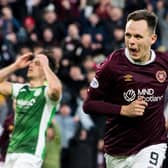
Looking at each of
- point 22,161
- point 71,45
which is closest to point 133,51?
point 22,161

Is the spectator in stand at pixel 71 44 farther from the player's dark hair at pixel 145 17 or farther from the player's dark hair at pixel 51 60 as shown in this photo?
the player's dark hair at pixel 145 17

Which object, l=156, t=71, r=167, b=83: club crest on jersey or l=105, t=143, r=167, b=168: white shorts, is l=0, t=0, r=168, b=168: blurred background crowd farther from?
l=156, t=71, r=167, b=83: club crest on jersey

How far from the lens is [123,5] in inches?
835

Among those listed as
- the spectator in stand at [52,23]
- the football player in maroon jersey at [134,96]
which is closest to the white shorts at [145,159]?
the football player in maroon jersey at [134,96]

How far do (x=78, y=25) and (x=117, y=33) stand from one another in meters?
0.84

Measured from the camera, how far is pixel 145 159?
8297 mm

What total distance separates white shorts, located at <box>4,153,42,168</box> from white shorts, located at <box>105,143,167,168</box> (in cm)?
163

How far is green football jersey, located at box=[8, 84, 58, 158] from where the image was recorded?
9.88 metres

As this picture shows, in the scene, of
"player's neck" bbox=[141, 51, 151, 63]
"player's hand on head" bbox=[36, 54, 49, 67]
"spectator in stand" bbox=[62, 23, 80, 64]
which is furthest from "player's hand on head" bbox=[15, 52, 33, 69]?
"spectator in stand" bbox=[62, 23, 80, 64]

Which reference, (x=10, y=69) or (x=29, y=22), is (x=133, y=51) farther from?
(x=29, y=22)

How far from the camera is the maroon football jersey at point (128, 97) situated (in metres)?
8.20

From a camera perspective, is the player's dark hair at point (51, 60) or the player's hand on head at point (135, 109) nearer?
the player's hand on head at point (135, 109)

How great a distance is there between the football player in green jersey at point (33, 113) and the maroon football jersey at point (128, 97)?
5.12ft

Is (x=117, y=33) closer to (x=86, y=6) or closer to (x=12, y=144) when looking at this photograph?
(x=86, y=6)
